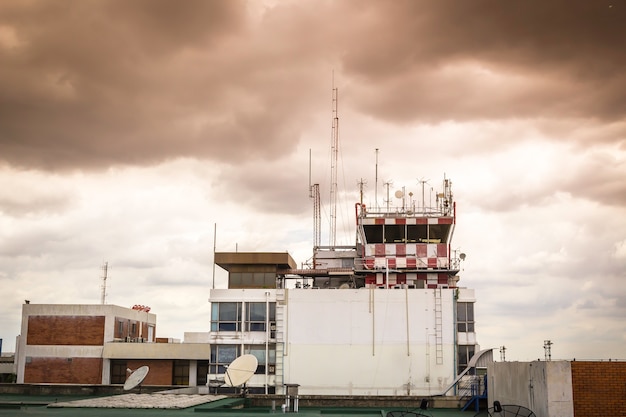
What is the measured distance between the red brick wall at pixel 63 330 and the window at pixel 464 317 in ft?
116

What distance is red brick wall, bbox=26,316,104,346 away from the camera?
73812 millimetres

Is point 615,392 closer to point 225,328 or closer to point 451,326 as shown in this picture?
point 451,326

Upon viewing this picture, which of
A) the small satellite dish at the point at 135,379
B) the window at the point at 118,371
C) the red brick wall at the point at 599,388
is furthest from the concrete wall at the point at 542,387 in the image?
the window at the point at 118,371

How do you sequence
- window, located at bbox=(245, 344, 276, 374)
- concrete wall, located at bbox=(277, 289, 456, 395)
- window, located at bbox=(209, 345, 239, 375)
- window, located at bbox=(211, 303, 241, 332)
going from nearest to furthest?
concrete wall, located at bbox=(277, 289, 456, 395) → window, located at bbox=(245, 344, 276, 374) → window, located at bbox=(209, 345, 239, 375) → window, located at bbox=(211, 303, 241, 332)

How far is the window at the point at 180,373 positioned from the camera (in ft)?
248

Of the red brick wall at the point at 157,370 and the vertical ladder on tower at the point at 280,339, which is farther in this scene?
the red brick wall at the point at 157,370

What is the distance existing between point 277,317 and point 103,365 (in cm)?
2416

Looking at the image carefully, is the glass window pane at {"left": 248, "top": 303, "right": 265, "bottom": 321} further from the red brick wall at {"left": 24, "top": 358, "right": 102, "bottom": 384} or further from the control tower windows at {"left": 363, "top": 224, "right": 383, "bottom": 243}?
the red brick wall at {"left": 24, "top": 358, "right": 102, "bottom": 384}

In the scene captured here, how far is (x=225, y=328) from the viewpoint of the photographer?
58812mm

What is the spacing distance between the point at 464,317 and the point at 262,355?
14963 millimetres

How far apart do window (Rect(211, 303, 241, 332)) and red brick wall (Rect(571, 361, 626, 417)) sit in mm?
32388

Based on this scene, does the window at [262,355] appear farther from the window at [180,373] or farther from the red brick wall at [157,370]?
the red brick wall at [157,370]

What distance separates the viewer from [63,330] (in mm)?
73875

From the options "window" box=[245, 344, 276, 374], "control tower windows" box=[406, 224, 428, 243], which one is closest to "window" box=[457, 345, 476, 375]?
"control tower windows" box=[406, 224, 428, 243]
